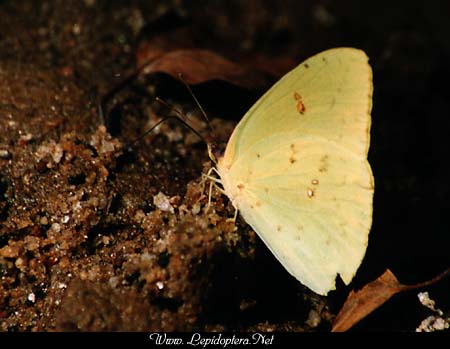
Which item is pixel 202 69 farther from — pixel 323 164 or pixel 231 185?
pixel 323 164

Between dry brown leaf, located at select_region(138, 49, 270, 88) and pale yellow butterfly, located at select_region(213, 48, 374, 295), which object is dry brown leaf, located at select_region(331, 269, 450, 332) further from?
dry brown leaf, located at select_region(138, 49, 270, 88)

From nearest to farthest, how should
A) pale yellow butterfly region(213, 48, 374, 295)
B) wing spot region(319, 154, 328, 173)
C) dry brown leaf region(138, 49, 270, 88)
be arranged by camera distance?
1. pale yellow butterfly region(213, 48, 374, 295)
2. wing spot region(319, 154, 328, 173)
3. dry brown leaf region(138, 49, 270, 88)

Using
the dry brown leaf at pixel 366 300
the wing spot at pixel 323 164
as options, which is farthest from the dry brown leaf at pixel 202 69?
the dry brown leaf at pixel 366 300

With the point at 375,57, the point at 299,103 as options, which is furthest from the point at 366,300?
the point at 375,57

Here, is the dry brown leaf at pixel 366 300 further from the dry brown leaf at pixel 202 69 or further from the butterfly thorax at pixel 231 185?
the dry brown leaf at pixel 202 69

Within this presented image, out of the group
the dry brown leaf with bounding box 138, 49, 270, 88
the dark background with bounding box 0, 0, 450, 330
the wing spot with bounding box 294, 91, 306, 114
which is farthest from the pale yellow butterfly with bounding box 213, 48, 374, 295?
the dry brown leaf with bounding box 138, 49, 270, 88

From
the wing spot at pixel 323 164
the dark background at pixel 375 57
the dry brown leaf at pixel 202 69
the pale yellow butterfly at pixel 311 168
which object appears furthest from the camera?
the dry brown leaf at pixel 202 69

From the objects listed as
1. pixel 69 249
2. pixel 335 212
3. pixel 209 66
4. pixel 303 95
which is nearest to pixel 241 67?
pixel 209 66
